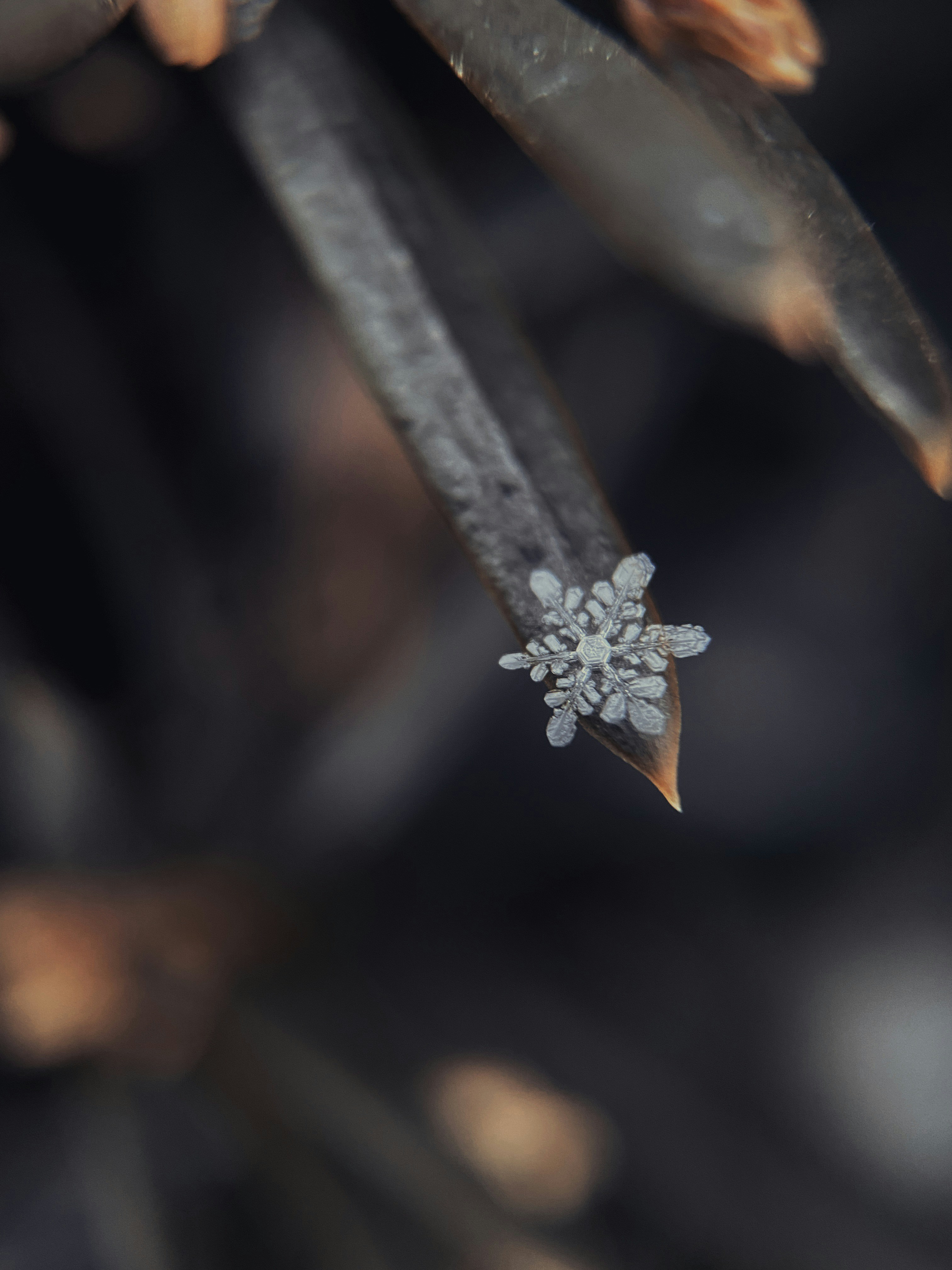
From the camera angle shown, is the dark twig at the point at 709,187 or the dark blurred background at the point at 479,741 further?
the dark blurred background at the point at 479,741

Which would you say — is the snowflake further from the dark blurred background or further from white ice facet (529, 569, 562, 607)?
the dark blurred background

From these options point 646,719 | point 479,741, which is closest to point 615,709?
point 646,719

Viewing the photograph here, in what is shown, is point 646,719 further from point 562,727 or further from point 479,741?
point 479,741

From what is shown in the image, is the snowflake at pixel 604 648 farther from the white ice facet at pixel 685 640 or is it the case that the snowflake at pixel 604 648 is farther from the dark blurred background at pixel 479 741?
the dark blurred background at pixel 479 741

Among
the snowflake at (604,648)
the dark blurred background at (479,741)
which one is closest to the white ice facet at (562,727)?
the snowflake at (604,648)

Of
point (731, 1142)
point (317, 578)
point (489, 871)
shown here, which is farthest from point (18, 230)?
point (731, 1142)

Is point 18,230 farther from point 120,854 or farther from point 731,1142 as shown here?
point 731,1142
